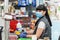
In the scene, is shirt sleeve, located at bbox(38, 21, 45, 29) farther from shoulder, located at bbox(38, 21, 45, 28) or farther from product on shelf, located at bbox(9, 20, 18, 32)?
product on shelf, located at bbox(9, 20, 18, 32)

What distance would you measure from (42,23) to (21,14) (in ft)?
1.42

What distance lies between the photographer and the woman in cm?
476

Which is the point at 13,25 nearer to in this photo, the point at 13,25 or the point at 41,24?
the point at 13,25

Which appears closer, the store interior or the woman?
the woman

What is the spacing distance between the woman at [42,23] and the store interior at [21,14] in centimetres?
10

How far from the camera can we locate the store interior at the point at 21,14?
16.1 feet

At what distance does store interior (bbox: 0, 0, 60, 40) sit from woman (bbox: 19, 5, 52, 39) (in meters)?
0.10

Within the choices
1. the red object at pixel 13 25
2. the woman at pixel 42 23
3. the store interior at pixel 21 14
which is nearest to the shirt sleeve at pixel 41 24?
the woman at pixel 42 23

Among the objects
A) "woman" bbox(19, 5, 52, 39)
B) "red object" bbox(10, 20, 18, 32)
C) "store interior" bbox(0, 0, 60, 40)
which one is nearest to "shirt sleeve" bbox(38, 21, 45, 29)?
"woman" bbox(19, 5, 52, 39)

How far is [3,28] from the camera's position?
16.4 ft

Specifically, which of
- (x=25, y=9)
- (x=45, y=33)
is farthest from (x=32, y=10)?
(x=45, y=33)

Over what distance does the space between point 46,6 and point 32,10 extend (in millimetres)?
263

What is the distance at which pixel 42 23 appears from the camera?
479 centimetres

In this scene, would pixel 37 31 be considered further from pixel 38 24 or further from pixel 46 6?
pixel 46 6
